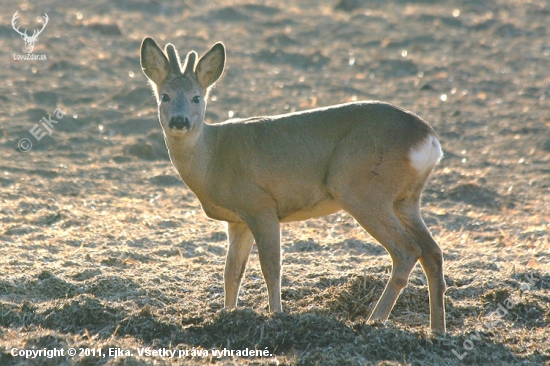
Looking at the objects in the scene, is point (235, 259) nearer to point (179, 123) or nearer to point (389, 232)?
point (179, 123)

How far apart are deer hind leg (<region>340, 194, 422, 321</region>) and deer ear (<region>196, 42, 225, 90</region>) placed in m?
1.94

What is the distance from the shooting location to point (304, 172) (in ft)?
23.1

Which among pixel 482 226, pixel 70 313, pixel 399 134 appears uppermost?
pixel 399 134

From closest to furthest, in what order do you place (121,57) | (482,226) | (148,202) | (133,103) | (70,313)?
(70,313) < (482,226) < (148,202) < (133,103) < (121,57)

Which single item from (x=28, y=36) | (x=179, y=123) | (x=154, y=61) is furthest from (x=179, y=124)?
(x=28, y=36)

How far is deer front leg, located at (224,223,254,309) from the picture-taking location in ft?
24.3

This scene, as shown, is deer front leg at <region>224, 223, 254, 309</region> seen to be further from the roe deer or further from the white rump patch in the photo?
the white rump patch

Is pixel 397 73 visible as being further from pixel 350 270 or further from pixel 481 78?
pixel 350 270

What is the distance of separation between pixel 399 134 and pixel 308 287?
183 cm

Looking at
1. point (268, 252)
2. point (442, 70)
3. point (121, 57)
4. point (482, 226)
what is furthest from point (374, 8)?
point (268, 252)

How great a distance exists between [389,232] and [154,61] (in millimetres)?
2710

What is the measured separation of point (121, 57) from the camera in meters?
16.4

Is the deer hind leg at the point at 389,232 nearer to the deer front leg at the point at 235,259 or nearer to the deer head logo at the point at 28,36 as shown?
the deer front leg at the point at 235,259

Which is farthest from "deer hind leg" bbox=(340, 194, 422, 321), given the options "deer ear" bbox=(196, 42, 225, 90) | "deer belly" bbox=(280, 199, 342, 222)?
"deer ear" bbox=(196, 42, 225, 90)
